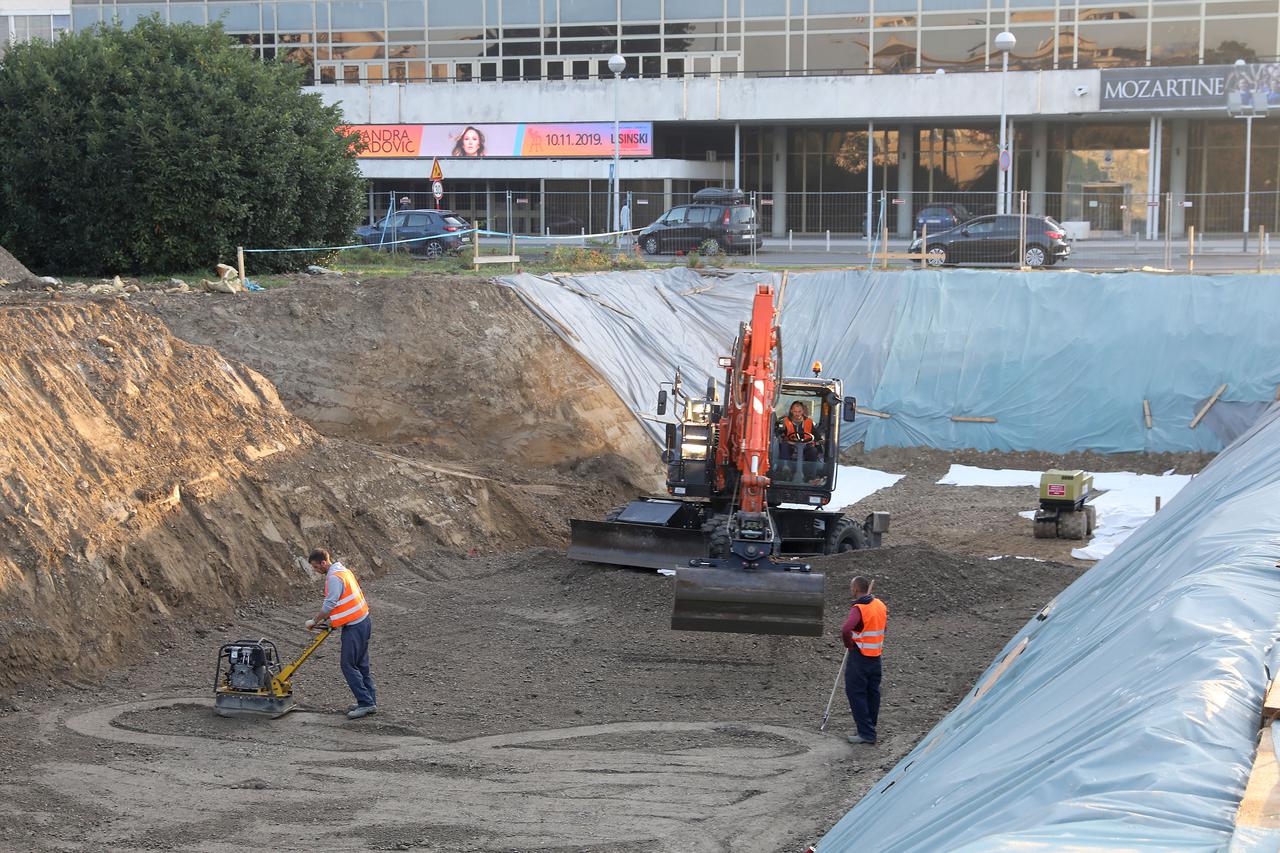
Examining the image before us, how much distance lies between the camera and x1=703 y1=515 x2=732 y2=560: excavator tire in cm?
1642

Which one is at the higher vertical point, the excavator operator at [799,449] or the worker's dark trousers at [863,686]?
the excavator operator at [799,449]

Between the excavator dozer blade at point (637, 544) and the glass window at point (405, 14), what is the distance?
3897 cm

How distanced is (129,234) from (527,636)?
15932 mm

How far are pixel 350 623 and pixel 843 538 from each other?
785cm

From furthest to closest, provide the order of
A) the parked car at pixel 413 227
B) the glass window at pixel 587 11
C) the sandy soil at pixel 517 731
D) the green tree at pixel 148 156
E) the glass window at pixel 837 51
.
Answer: the glass window at pixel 587 11, the glass window at pixel 837 51, the parked car at pixel 413 227, the green tree at pixel 148 156, the sandy soil at pixel 517 731

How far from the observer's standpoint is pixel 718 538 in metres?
16.6

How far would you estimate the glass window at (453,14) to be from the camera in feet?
168

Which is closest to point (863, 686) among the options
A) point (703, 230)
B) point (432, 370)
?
point (432, 370)

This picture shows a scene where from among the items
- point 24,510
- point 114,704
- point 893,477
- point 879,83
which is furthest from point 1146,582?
point 879,83

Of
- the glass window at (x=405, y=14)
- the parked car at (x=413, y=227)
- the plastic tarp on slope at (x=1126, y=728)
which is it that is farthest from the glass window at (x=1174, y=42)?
the plastic tarp on slope at (x=1126, y=728)

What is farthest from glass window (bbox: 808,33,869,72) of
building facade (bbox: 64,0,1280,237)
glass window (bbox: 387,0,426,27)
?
glass window (bbox: 387,0,426,27)

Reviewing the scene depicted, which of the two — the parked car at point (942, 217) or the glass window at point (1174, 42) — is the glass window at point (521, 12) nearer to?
the parked car at point (942, 217)

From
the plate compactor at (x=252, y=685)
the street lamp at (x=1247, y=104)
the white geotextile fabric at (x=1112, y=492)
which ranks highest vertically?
the street lamp at (x=1247, y=104)

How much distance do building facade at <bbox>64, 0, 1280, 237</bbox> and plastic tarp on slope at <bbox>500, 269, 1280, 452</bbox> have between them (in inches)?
587
